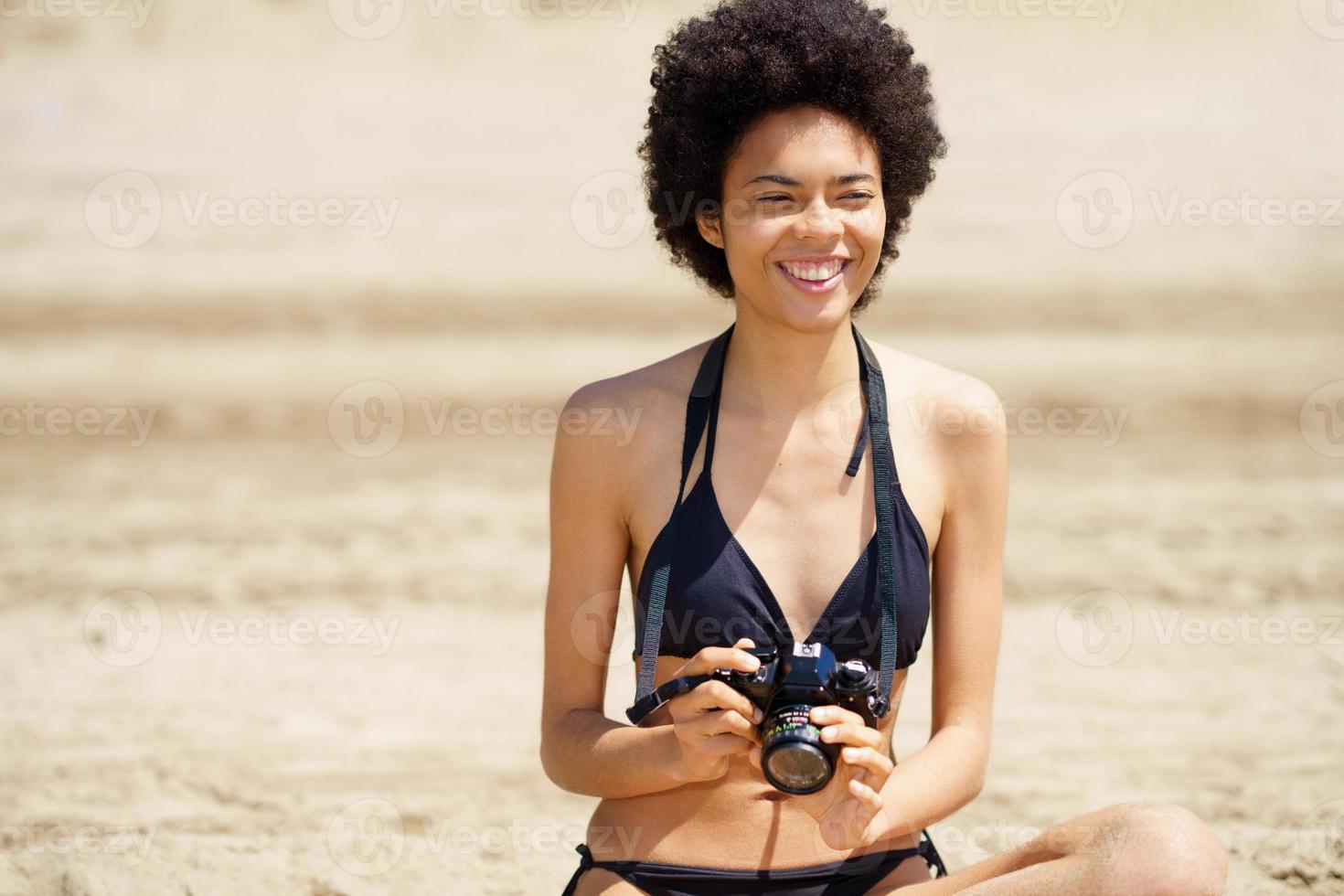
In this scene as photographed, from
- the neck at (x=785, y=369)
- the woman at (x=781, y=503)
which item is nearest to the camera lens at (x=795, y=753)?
the woman at (x=781, y=503)

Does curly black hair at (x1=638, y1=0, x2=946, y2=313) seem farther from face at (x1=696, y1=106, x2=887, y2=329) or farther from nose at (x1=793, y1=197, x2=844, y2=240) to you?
nose at (x1=793, y1=197, x2=844, y2=240)

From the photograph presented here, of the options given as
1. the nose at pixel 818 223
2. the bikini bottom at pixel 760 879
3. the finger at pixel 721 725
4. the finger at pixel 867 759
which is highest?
the nose at pixel 818 223

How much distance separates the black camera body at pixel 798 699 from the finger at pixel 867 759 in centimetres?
2

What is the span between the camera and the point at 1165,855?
7.57ft

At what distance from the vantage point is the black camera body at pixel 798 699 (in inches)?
92.0

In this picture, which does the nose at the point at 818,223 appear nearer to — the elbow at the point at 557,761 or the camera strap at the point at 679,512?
the camera strap at the point at 679,512

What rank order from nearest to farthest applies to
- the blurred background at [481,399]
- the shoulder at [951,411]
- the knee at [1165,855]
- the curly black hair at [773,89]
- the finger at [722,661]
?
the knee at [1165,855]
the finger at [722,661]
the curly black hair at [773,89]
the shoulder at [951,411]
the blurred background at [481,399]

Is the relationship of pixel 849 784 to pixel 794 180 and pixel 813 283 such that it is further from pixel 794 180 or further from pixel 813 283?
pixel 794 180

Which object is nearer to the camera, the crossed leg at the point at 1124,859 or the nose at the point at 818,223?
the crossed leg at the point at 1124,859

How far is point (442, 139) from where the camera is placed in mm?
15203

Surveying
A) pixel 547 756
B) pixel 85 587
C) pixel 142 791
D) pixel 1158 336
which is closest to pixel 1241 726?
pixel 547 756

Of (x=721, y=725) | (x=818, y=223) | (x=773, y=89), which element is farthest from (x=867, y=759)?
(x=773, y=89)

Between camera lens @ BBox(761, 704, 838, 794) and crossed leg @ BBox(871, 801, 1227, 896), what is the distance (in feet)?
1.20

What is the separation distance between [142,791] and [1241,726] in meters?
3.98
